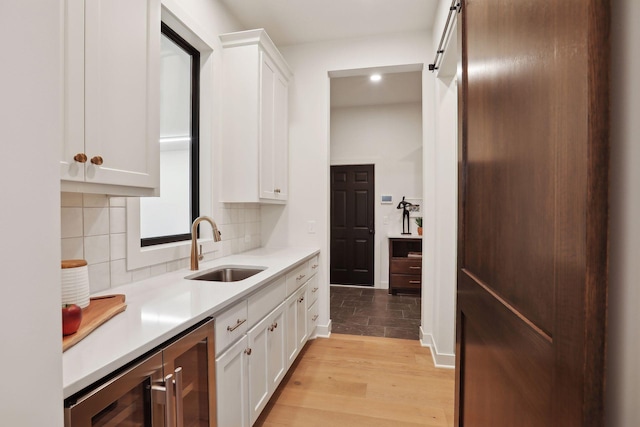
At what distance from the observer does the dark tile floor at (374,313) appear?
3.26m

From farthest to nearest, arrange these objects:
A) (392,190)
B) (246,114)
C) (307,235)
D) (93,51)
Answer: (392,190), (307,235), (246,114), (93,51)

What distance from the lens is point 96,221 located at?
1.42m

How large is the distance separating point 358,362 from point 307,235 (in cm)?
125

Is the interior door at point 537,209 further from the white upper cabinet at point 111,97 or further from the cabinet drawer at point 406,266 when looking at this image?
the cabinet drawer at point 406,266

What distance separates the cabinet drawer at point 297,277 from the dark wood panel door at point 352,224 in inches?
103

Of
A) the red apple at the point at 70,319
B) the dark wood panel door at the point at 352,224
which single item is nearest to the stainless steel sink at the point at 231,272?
the red apple at the point at 70,319

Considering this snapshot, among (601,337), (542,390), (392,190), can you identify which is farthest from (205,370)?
(392,190)

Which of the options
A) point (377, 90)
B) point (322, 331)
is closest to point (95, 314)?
point (322, 331)

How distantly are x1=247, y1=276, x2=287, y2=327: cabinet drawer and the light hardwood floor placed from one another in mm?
691

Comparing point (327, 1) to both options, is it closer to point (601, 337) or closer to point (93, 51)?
point (93, 51)

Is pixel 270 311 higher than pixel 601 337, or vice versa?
pixel 601 337

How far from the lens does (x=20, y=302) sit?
47 centimetres

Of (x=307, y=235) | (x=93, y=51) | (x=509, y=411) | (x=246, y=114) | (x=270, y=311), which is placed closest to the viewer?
(x=509, y=411)

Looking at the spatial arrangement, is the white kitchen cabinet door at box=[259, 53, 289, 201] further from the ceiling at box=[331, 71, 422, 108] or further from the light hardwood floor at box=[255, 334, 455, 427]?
the light hardwood floor at box=[255, 334, 455, 427]
